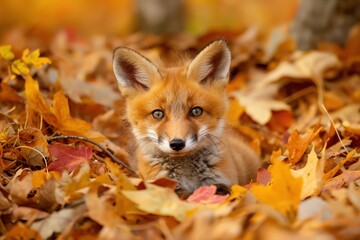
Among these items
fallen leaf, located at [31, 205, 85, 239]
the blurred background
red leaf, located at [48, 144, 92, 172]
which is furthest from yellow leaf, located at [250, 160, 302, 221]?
the blurred background

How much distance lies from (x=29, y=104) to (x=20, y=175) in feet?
2.88

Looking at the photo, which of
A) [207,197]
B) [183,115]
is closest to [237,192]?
[207,197]

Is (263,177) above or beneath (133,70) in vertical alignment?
beneath

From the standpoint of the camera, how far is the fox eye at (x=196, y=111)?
3783 mm

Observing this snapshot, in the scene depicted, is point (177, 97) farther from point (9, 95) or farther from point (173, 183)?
point (9, 95)

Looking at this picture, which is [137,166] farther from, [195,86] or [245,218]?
[245,218]

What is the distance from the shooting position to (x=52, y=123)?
4074mm

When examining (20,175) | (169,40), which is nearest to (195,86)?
(20,175)

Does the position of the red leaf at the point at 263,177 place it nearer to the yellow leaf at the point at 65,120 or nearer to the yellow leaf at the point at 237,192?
the yellow leaf at the point at 237,192

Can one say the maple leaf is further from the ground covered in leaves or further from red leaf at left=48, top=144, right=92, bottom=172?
red leaf at left=48, top=144, right=92, bottom=172

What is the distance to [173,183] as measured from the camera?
3119 mm

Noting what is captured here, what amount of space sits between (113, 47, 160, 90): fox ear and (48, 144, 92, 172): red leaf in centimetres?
67

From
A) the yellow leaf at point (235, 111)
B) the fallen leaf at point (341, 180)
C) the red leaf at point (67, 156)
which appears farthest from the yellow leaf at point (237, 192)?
the yellow leaf at point (235, 111)

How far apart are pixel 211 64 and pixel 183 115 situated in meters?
0.53
